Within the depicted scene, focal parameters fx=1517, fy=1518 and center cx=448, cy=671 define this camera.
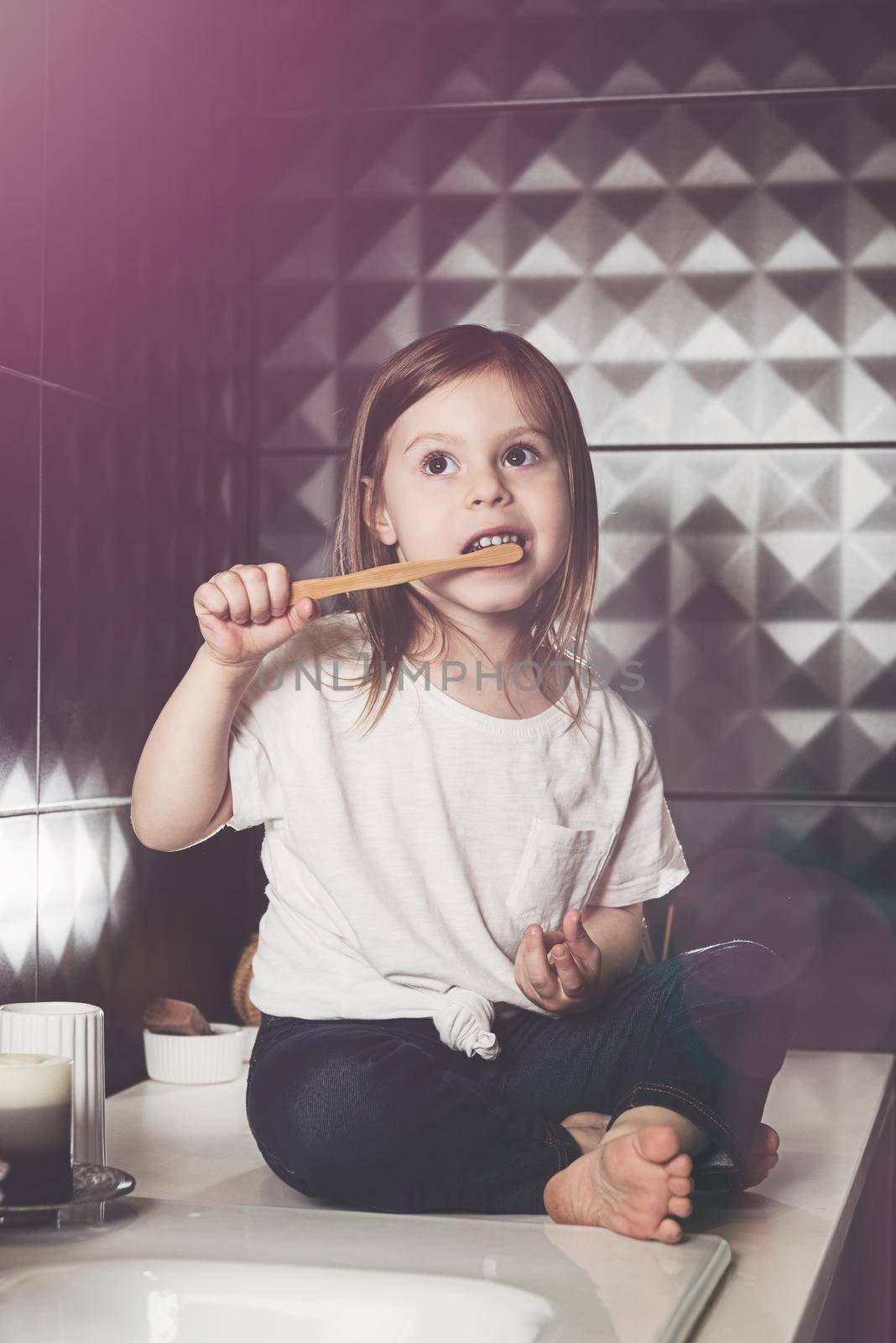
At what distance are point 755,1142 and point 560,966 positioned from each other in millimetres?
148

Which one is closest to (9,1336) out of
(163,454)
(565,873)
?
(565,873)

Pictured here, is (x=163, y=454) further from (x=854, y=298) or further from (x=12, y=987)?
(x=854, y=298)

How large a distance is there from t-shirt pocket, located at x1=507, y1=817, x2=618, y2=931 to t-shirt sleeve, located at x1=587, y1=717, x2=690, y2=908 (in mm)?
19

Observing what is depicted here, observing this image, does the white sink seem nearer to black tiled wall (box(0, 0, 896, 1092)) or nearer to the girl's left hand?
the girl's left hand

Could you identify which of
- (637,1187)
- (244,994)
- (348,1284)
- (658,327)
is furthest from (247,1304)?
(658,327)

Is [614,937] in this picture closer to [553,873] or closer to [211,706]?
[553,873]

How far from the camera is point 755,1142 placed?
2.84 feet

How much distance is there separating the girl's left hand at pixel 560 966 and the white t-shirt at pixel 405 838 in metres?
0.03

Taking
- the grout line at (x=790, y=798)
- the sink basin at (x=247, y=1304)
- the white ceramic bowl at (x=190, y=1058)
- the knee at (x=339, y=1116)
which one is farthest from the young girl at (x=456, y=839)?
the grout line at (x=790, y=798)

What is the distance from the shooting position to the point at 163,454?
3.98 ft

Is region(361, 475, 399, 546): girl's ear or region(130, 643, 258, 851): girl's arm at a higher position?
region(361, 475, 399, 546): girl's ear

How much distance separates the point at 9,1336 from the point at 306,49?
3.74 feet

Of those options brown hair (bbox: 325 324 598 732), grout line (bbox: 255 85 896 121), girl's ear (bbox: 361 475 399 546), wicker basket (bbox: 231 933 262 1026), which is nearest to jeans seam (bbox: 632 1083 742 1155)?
brown hair (bbox: 325 324 598 732)

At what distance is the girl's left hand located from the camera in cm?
88
